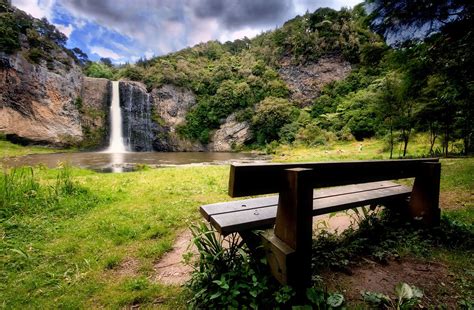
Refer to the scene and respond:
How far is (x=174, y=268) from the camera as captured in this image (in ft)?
9.04

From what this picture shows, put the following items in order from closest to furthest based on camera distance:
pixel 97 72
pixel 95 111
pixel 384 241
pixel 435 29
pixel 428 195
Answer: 1. pixel 384 241
2. pixel 428 195
3. pixel 435 29
4. pixel 95 111
5. pixel 97 72

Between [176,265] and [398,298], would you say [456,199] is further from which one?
[176,265]

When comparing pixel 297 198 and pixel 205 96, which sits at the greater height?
pixel 205 96

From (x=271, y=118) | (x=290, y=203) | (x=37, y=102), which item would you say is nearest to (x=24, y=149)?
(x=37, y=102)

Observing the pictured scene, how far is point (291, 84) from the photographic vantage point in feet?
144

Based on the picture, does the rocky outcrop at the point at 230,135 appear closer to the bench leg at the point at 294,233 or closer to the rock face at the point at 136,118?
the rock face at the point at 136,118

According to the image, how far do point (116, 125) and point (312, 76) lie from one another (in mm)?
33597

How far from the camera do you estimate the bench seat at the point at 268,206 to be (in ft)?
6.32

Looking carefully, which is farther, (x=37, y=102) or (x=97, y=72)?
(x=97, y=72)

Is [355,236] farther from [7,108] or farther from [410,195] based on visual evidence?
[7,108]

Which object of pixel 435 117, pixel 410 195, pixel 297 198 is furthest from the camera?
pixel 435 117

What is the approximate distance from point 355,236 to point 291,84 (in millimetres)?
44260

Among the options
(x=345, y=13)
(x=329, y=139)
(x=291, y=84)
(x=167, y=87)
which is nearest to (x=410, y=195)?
(x=329, y=139)

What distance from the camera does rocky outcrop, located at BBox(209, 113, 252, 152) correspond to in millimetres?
37781
